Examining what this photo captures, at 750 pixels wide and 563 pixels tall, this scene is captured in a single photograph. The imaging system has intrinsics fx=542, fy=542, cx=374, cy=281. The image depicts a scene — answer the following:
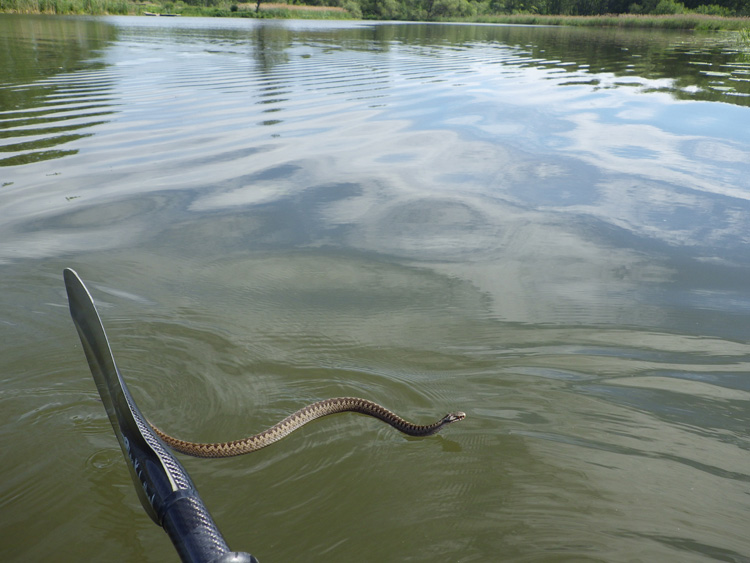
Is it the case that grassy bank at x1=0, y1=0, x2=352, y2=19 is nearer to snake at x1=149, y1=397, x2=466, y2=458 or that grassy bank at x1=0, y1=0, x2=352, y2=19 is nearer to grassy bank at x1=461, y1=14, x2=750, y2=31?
grassy bank at x1=461, y1=14, x2=750, y2=31

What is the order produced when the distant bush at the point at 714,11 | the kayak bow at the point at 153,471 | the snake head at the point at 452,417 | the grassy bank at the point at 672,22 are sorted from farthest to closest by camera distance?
1. the distant bush at the point at 714,11
2. the grassy bank at the point at 672,22
3. the snake head at the point at 452,417
4. the kayak bow at the point at 153,471

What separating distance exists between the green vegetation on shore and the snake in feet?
168

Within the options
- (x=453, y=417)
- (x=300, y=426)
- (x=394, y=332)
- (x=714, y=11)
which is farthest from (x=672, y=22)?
(x=300, y=426)

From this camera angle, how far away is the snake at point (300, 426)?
10.8 ft

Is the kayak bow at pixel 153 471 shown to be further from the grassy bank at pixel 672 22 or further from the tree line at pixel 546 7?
the tree line at pixel 546 7

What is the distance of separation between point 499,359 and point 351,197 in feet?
13.3

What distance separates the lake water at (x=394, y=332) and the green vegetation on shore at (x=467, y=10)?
4649 centimetres

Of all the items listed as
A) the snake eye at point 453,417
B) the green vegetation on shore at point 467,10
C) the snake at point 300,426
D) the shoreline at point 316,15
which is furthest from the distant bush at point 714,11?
the snake at point 300,426

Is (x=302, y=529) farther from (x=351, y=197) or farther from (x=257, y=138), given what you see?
(x=257, y=138)

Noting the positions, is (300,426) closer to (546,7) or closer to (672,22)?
(672,22)

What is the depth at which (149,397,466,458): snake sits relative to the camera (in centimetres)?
328

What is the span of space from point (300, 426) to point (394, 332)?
1388 mm

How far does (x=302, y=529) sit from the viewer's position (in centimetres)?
285

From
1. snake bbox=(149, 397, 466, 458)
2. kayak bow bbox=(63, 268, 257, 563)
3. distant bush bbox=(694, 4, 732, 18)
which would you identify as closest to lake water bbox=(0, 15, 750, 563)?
snake bbox=(149, 397, 466, 458)
